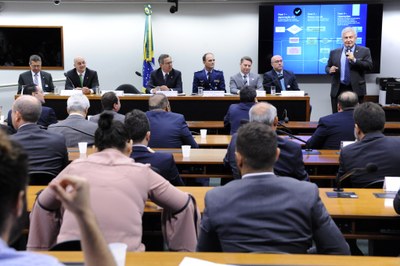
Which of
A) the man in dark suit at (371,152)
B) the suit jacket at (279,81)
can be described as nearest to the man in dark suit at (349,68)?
the suit jacket at (279,81)

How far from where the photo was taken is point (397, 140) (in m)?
3.57

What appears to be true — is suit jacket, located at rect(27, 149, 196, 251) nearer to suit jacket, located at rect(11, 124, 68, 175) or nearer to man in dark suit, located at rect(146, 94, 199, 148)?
suit jacket, located at rect(11, 124, 68, 175)

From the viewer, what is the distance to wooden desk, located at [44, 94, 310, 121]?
7844mm

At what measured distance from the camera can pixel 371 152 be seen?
3549 millimetres

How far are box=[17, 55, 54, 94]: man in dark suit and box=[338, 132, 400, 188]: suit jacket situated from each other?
6.38 meters

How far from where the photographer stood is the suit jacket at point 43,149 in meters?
3.69

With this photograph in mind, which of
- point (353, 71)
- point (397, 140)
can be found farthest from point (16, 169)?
point (353, 71)

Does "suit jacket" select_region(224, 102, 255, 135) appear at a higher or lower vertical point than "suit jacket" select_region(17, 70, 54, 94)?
lower

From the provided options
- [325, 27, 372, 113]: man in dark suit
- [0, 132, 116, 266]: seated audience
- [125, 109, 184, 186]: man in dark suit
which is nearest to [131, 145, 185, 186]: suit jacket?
[125, 109, 184, 186]: man in dark suit

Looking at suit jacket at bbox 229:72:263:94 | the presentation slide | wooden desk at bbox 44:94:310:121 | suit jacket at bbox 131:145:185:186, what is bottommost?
wooden desk at bbox 44:94:310:121

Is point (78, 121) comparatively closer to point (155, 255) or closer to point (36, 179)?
point (36, 179)

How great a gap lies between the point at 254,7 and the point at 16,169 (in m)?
9.49

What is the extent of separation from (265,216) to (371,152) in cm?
177

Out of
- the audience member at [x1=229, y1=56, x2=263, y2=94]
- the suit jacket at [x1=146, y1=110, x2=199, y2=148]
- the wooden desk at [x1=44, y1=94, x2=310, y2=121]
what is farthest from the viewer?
the audience member at [x1=229, y1=56, x2=263, y2=94]
